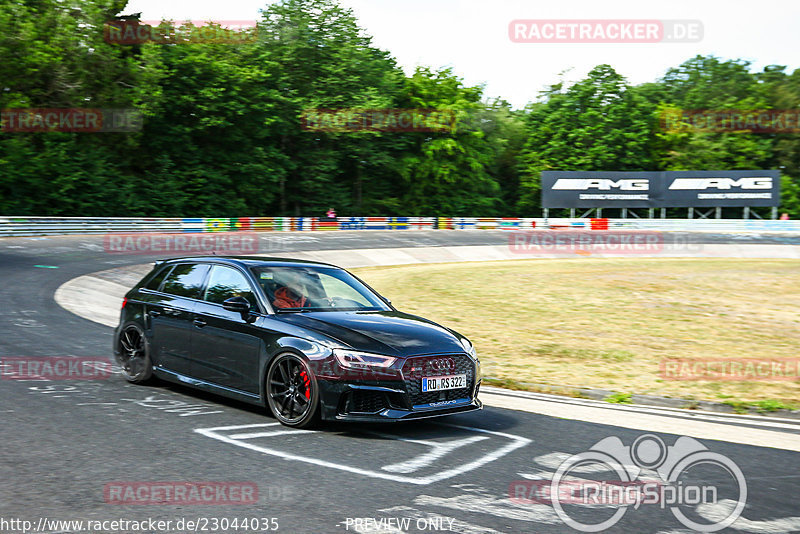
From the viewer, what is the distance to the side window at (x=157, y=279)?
8.73 metres

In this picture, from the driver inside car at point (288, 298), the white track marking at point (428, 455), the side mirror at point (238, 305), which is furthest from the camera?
the driver inside car at point (288, 298)

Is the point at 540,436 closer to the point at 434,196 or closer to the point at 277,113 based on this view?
the point at 277,113

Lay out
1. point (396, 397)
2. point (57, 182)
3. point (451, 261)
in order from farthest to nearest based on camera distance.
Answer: point (57, 182)
point (451, 261)
point (396, 397)

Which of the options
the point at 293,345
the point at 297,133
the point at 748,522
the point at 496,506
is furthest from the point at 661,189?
the point at 496,506

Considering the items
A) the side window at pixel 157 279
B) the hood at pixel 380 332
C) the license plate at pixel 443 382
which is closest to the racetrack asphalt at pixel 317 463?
the license plate at pixel 443 382

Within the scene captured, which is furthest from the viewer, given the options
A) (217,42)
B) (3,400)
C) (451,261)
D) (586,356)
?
(217,42)

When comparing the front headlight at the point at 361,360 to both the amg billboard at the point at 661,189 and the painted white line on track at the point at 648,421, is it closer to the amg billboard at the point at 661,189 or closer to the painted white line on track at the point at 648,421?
the painted white line on track at the point at 648,421

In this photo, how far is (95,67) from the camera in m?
44.7

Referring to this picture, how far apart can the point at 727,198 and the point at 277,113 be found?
34.7 meters

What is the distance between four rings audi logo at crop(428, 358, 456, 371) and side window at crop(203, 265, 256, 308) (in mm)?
1884

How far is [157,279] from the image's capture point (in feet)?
28.9

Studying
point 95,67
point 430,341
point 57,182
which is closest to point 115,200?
point 57,182

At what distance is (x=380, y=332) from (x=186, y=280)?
263cm

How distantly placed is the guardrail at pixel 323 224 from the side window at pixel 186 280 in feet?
88.8
